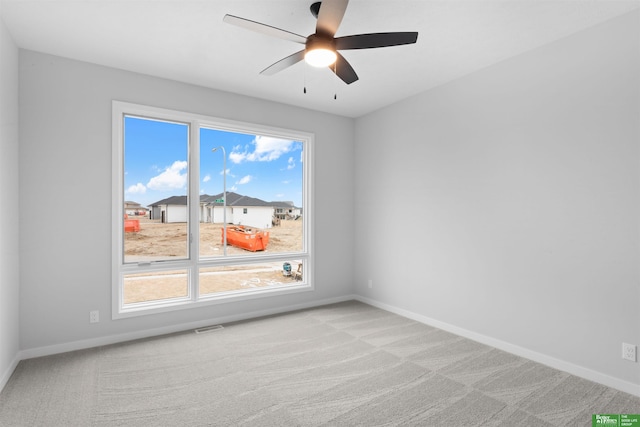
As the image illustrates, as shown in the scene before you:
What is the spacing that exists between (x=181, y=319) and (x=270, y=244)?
56.3 inches

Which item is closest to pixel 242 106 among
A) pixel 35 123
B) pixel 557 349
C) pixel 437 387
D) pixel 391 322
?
pixel 35 123

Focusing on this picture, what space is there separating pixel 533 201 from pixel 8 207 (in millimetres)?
4495

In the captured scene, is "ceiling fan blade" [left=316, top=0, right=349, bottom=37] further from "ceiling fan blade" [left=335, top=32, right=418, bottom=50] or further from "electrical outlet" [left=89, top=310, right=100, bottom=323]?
"electrical outlet" [left=89, top=310, right=100, bottom=323]

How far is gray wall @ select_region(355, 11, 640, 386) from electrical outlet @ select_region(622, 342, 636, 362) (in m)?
0.03

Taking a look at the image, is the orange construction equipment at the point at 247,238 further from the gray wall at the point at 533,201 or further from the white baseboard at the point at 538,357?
the white baseboard at the point at 538,357

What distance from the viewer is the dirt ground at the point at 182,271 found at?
3.52 m

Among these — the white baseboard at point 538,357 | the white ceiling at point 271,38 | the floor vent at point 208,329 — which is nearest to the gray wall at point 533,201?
the white baseboard at point 538,357

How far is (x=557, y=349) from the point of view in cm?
279

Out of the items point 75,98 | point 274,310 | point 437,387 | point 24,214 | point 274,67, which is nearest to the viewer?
point 437,387

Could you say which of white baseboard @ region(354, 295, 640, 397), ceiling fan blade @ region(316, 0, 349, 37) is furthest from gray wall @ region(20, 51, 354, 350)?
white baseboard @ region(354, 295, 640, 397)

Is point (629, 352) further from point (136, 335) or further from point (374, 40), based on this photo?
point (136, 335)

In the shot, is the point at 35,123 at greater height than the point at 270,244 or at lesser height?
greater

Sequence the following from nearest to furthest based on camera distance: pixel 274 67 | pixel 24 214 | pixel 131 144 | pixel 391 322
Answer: pixel 274 67 → pixel 24 214 → pixel 131 144 → pixel 391 322

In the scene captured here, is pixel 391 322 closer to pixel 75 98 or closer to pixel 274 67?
pixel 274 67
